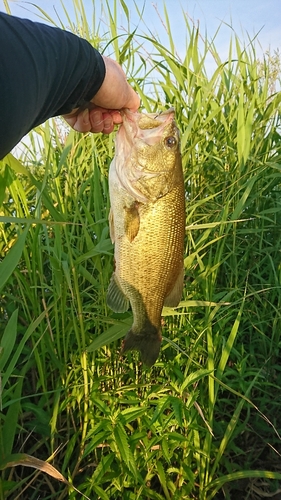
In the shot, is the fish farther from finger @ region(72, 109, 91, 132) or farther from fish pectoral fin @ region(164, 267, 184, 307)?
finger @ region(72, 109, 91, 132)

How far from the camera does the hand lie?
5.15 ft

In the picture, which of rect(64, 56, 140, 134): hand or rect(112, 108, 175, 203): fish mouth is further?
rect(112, 108, 175, 203): fish mouth

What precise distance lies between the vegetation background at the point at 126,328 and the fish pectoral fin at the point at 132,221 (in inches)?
4.7

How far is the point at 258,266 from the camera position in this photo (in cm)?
257

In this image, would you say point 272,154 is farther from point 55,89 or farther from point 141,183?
point 55,89

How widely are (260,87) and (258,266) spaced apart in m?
1.38

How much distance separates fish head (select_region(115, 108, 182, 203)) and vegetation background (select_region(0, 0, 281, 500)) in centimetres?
25

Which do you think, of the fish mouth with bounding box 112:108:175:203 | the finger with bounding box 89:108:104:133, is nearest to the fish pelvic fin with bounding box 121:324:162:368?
the fish mouth with bounding box 112:108:175:203

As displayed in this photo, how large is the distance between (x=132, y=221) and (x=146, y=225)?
5 centimetres

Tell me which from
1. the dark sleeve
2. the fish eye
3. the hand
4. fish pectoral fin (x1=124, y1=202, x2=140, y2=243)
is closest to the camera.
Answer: the dark sleeve

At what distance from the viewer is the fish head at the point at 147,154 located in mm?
1740

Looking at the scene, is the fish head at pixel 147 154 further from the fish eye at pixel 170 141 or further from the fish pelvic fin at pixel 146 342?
the fish pelvic fin at pixel 146 342

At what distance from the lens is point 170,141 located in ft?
5.98

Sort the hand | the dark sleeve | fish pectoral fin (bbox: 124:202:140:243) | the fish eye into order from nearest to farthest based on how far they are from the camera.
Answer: the dark sleeve, the hand, fish pectoral fin (bbox: 124:202:140:243), the fish eye
